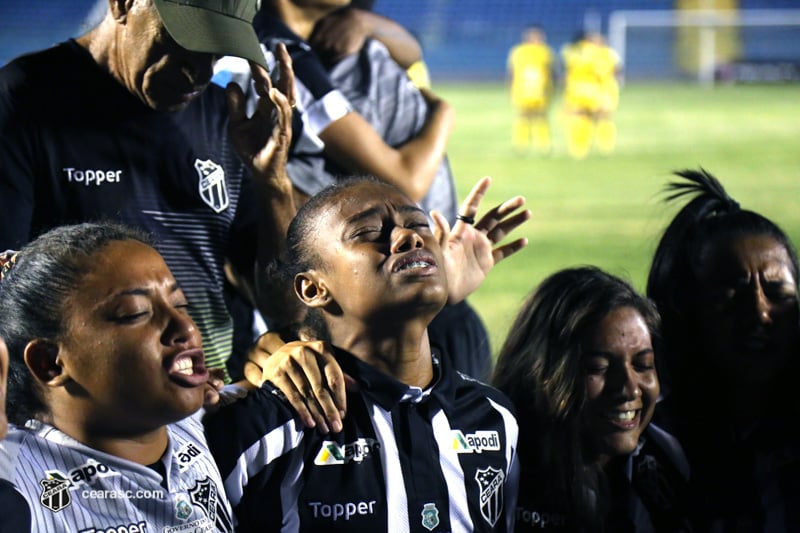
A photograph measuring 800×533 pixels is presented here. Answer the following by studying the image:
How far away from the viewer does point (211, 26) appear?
2.37m

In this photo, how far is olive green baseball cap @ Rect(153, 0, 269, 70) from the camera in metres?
2.32

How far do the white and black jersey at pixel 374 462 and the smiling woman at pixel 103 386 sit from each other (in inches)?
6.4

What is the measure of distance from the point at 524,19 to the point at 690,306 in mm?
36616

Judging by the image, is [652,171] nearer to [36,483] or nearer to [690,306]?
[690,306]

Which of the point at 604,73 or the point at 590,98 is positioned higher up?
the point at 604,73

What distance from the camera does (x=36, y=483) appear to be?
182 cm

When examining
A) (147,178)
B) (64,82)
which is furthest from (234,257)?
(64,82)

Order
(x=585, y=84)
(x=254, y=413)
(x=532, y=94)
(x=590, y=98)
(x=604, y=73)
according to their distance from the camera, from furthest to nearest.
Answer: (x=532, y=94) < (x=604, y=73) < (x=585, y=84) < (x=590, y=98) < (x=254, y=413)

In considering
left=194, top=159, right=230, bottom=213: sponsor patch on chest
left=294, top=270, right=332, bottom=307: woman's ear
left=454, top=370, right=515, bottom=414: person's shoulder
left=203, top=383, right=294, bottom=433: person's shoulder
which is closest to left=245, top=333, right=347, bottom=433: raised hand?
left=203, top=383, right=294, bottom=433: person's shoulder

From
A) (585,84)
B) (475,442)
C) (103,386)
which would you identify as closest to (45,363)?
(103,386)

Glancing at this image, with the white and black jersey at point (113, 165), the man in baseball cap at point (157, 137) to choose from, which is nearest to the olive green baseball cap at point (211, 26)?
the man in baseball cap at point (157, 137)

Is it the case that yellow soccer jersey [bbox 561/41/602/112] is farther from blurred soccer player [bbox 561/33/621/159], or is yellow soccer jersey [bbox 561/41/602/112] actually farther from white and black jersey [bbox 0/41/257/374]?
white and black jersey [bbox 0/41/257/374]

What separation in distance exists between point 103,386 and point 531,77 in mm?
19668

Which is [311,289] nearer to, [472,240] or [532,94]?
[472,240]
